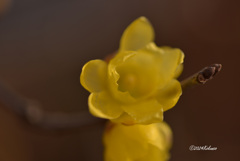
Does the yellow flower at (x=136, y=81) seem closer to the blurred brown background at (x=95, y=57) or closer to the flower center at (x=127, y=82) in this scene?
the flower center at (x=127, y=82)

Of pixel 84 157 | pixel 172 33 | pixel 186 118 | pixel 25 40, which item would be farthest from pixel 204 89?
pixel 25 40

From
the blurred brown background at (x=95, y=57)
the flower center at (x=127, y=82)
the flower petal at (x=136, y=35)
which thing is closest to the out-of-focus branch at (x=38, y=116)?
the flower center at (x=127, y=82)

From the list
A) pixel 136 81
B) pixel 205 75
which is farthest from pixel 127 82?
pixel 205 75

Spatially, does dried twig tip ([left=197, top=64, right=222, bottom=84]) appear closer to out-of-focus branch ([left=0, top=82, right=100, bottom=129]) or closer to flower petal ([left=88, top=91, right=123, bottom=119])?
flower petal ([left=88, top=91, right=123, bottom=119])

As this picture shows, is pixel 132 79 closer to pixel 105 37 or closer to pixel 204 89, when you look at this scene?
pixel 204 89

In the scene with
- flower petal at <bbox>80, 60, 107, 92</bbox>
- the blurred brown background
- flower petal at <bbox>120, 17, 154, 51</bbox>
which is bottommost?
the blurred brown background

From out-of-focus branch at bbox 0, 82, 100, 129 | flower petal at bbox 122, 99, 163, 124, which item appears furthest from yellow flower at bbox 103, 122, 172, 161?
out-of-focus branch at bbox 0, 82, 100, 129

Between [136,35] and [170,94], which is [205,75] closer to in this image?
[170,94]
